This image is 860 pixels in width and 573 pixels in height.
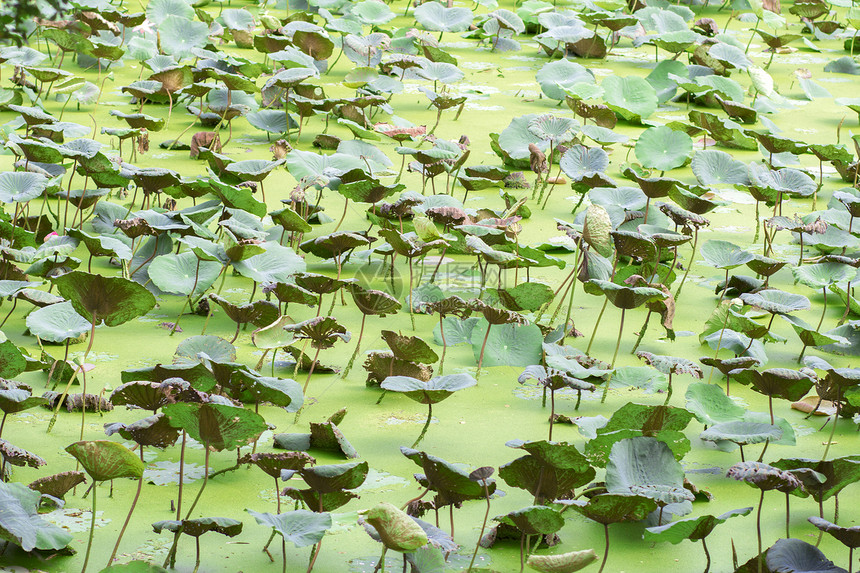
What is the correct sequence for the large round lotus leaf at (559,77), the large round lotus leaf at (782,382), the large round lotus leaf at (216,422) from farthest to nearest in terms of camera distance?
1. the large round lotus leaf at (559,77)
2. the large round lotus leaf at (782,382)
3. the large round lotus leaf at (216,422)

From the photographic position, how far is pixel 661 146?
421 cm

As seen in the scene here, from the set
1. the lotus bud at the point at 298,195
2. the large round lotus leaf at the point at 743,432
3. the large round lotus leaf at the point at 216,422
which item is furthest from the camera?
A: the lotus bud at the point at 298,195

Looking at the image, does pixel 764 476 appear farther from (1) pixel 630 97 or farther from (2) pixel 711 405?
(1) pixel 630 97

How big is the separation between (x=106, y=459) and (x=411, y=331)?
1.44 meters

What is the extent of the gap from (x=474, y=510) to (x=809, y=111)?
171 inches

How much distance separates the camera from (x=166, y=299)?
128 inches

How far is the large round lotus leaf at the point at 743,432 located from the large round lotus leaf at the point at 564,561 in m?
0.61

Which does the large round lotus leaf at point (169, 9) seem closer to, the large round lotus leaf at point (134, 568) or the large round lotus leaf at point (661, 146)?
the large round lotus leaf at point (661, 146)

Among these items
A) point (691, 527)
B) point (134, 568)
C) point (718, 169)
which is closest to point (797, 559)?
point (691, 527)

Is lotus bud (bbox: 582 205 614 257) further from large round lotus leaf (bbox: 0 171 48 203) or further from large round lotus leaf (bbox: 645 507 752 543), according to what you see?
large round lotus leaf (bbox: 0 171 48 203)

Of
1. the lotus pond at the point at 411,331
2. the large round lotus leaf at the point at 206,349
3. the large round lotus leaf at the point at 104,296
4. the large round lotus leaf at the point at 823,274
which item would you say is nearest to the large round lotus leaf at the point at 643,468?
the lotus pond at the point at 411,331

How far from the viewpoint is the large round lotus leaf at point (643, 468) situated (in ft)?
6.70

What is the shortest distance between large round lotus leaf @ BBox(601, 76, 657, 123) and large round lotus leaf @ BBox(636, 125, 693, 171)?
936 millimetres

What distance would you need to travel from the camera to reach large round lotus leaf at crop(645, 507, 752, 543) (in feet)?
6.10
